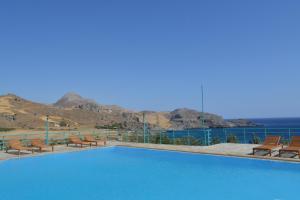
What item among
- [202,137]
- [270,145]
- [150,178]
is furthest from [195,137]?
[150,178]

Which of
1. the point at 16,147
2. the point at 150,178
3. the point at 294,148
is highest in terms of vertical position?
the point at 294,148

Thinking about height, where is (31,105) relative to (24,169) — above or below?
above

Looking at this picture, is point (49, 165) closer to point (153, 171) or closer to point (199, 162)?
point (153, 171)

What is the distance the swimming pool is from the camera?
8.44 m

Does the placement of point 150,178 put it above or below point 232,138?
below

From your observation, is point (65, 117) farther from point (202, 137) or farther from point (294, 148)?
point (294, 148)

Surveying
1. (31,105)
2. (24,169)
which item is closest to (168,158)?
(24,169)

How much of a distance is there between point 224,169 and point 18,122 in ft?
170

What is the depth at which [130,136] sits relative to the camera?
21656 mm

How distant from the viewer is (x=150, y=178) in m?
10.4

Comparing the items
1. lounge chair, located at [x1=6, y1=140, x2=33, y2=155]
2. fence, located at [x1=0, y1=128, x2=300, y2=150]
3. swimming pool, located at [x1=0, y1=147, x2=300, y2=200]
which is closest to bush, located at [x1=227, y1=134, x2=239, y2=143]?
fence, located at [x1=0, y1=128, x2=300, y2=150]

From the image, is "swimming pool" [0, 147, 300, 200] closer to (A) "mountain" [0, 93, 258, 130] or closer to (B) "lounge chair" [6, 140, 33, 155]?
(B) "lounge chair" [6, 140, 33, 155]

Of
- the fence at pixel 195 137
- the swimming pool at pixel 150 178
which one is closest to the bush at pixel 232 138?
the fence at pixel 195 137

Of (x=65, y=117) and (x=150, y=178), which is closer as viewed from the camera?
(x=150, y=178)
